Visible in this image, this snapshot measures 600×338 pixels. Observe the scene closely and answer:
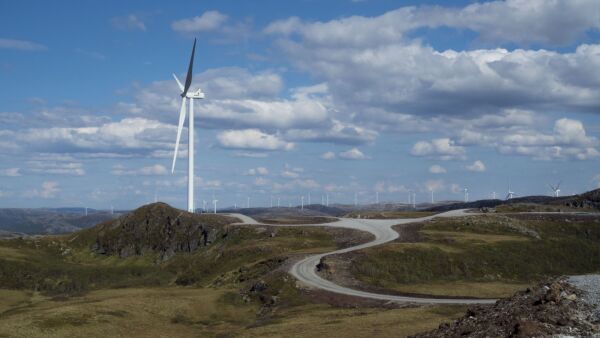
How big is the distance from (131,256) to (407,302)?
14139 centimetres

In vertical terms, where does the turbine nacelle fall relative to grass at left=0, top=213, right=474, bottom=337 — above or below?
above

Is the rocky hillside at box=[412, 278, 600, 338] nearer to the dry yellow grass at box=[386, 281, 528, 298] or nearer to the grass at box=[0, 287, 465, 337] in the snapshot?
the grass at box=[0, 287, 465, 337]

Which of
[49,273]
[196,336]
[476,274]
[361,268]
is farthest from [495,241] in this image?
[49,273]

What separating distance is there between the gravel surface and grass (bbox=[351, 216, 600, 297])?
1670 inches

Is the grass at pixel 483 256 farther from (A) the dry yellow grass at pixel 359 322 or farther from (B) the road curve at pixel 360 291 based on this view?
(A) the dry yellow grass at pixel 359 322

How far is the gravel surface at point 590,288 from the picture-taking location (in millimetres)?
39000

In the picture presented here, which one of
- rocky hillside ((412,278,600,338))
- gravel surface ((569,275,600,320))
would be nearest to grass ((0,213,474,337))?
rocky hillside ((412,278,600,338))

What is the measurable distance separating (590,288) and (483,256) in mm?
81999

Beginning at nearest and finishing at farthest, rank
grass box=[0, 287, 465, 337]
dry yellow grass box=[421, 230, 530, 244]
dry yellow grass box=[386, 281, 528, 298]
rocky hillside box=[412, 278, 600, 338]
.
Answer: rocky hillside box=[412, 278, 600, 338], grass box=[0, 287, 465, 337], dry yellow grass box=[386, 281, 528, 298], dry yellow grass box=[421, 230, 530, 244]

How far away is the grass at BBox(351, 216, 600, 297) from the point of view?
103 meters

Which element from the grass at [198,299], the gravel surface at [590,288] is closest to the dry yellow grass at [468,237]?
the grass at [198,299]

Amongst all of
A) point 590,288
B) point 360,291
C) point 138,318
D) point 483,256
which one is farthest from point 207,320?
point 483,256

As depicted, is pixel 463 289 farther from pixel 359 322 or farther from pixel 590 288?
pixel 590 288

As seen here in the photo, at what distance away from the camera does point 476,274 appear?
115m
